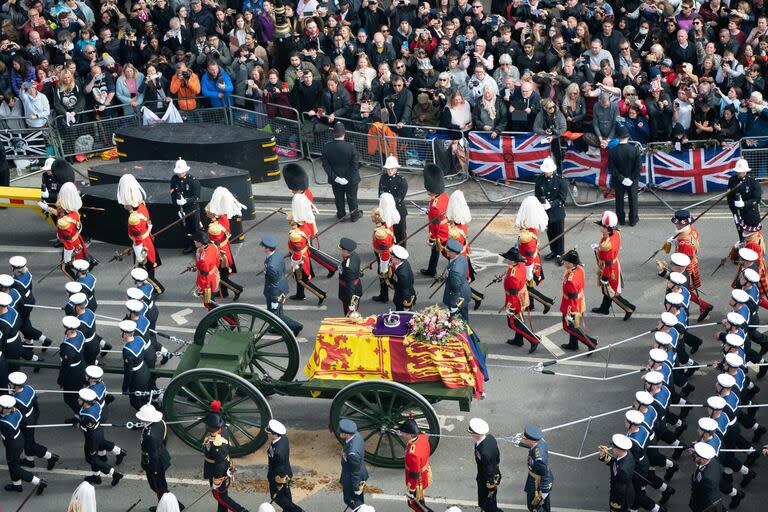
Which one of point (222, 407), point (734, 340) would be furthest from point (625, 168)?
point (222, 407)

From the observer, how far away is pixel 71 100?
23703 millimetres

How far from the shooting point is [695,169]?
21.4m

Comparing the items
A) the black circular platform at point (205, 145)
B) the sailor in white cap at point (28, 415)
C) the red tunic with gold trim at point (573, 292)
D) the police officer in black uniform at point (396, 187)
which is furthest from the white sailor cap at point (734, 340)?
the black circular platform at point (205, 145)

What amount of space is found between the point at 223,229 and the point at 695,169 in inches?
311

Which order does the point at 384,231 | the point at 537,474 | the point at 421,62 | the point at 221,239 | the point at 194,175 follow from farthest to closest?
the point at 421,62, the point at 194,175, the point at 221,239, the point at 384,231, the point at 537,474

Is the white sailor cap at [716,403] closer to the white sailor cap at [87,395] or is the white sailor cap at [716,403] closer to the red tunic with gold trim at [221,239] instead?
the white sailor cap at [87,395]

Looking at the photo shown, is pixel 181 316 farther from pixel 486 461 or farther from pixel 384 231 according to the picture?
pixel 486 461

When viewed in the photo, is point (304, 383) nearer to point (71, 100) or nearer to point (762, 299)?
point (762, 299)

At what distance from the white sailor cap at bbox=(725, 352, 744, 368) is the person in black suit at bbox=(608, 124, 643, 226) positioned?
6.08 m

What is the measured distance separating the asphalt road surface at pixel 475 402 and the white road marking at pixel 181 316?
0.01m

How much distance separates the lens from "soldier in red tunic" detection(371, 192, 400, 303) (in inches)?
722

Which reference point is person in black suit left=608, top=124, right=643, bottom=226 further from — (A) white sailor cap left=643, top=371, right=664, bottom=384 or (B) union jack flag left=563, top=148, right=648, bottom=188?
(A) white sailor cap left=643, top=371, right=664, bottom=384

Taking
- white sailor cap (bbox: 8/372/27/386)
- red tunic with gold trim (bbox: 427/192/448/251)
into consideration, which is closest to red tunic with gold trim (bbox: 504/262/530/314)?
red tunic with gold trim (bbox: 427/192/448/251)

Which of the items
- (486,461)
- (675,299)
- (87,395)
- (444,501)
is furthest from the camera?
(675,299)
